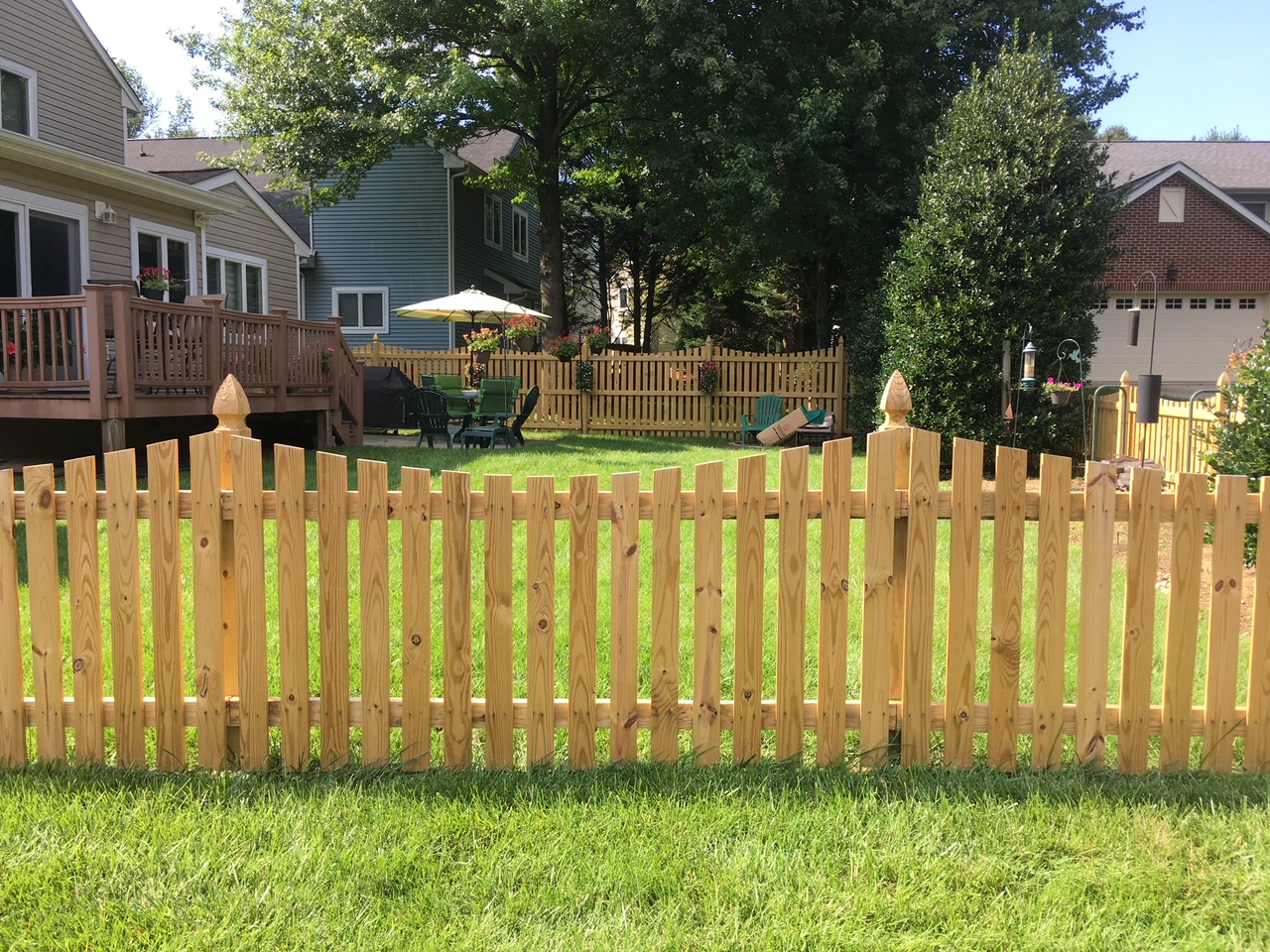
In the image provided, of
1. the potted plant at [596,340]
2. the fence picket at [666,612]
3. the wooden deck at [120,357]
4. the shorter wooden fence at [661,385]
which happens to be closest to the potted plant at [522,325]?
the shorter wooden fence at [661,385]

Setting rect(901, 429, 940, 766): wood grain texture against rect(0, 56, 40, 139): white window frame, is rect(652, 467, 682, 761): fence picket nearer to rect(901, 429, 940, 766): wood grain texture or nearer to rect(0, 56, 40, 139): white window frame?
rect(901, 429, 940, 766): wood grain texture

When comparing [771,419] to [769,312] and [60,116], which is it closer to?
[60,116]

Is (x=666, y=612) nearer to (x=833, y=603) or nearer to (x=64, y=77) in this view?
(x=833, y=603)

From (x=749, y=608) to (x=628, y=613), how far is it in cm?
40

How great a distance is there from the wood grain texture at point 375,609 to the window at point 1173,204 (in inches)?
1196

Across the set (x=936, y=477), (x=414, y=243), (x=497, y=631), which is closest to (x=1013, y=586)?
(x=936, y=477)

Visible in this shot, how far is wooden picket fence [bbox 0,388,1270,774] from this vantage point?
3.34 metres

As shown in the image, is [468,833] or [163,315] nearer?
[468,833]

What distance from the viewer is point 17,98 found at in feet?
50.1

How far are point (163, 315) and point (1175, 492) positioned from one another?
32.0 feet

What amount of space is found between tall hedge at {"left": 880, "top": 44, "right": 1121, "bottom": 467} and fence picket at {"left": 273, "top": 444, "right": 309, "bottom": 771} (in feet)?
35.2

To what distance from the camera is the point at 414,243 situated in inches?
1021

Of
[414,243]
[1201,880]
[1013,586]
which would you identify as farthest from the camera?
[414,243]

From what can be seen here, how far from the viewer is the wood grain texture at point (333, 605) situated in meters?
3.36
